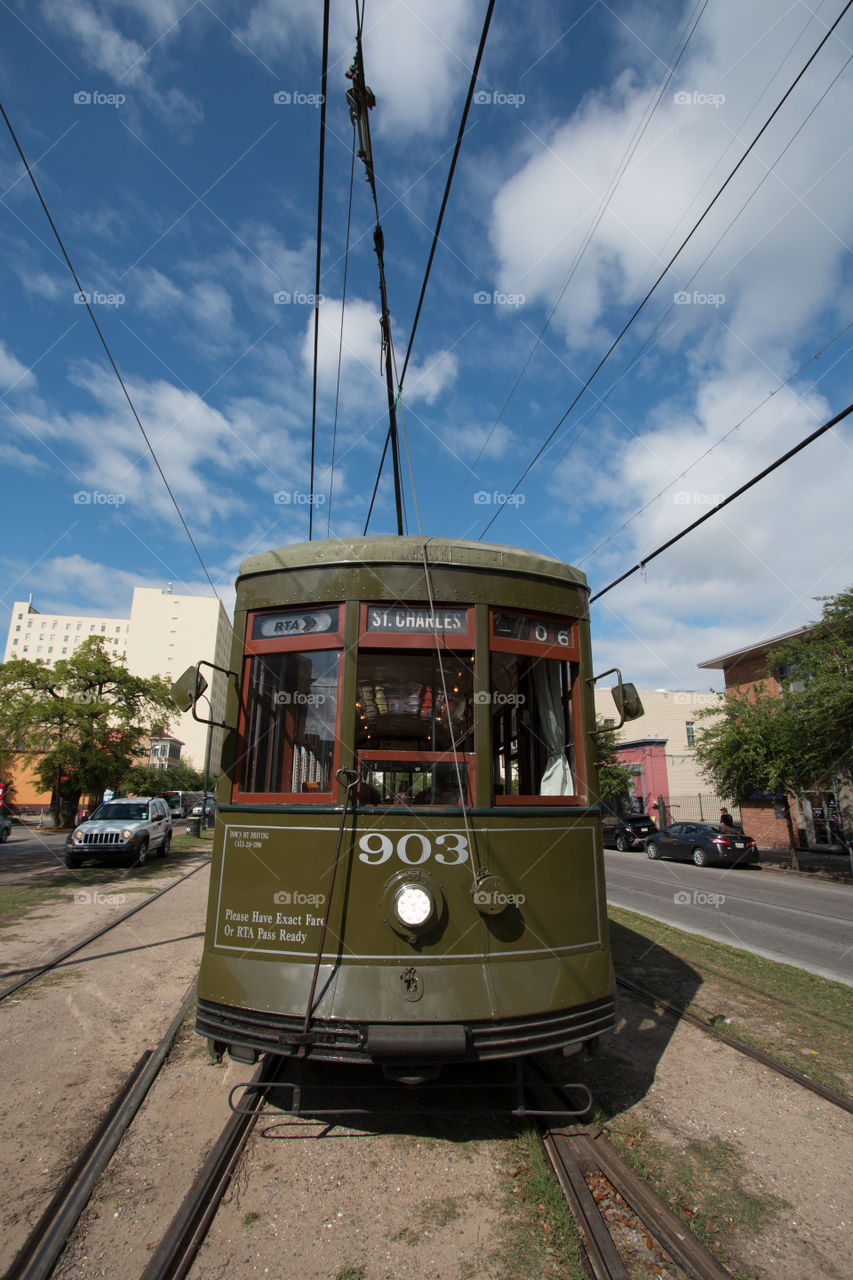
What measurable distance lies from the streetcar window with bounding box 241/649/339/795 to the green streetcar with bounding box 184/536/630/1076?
1 cm

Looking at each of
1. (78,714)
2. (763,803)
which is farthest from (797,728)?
(78,714)

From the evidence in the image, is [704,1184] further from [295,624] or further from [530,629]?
[295,624]

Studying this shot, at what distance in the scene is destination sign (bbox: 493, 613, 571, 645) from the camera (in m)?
4.11

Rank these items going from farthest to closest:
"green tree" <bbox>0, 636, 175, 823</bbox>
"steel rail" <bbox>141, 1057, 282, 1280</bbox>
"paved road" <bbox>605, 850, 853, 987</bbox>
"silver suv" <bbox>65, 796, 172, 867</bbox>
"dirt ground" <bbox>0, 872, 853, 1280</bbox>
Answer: "green tree" <bbox>0, 636, 175, 823</bbox> → "silver suv" <bbox>65, 796, 172, 867</bbox> → "paved road" <bbox>605, 850, 853, 987</bbox> → "dirt ground" <bbox>0, 872, 853, 1280</bbox> → "steel rail" <bbox>141, 1057, 282, 1280</bbox>

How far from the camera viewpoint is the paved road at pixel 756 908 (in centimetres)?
881

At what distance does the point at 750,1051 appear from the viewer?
16.6ft

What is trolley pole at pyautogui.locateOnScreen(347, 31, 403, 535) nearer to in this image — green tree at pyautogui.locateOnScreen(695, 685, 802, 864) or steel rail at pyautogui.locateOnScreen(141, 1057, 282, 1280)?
steel rail at pyautogui.locateOnScreen(141, 1057, 282, 1280)

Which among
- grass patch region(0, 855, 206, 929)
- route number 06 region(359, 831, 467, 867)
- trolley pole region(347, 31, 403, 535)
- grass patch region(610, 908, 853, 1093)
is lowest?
grass patch region(610, 908, 853, 1093)

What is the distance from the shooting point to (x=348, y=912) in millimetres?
3547

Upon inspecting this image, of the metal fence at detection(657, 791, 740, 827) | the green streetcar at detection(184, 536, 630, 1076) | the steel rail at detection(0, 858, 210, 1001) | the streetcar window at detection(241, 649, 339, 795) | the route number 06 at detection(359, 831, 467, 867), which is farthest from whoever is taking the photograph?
the metal fence at detection(657, 791, 740, 827)

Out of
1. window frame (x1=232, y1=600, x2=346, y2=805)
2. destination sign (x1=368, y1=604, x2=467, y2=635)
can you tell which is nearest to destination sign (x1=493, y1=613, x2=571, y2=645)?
destination sign (x1=368, y1=604, x2=467, y2=635)

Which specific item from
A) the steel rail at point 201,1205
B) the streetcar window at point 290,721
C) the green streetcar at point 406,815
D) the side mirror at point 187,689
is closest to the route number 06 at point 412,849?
the green streetcar at point 406,815

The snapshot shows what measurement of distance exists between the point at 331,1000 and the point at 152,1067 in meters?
2.23

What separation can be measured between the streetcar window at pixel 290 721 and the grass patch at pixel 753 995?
13.4 feet
